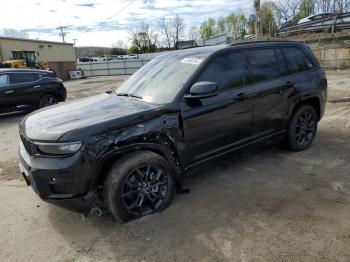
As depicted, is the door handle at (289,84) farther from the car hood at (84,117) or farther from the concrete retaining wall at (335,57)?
the concrete retaining wall at (335,57)

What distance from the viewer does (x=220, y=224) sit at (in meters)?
3.45

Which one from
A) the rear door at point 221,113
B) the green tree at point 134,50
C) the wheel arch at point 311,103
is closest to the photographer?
the rear door at point 221,113

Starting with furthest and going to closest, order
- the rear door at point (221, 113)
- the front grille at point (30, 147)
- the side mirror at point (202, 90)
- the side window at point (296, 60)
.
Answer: the side window at point (296, 60) → the rear door at point (221, 113) → the side mirror at point (202, 90) → the front grille at point (30, 147)

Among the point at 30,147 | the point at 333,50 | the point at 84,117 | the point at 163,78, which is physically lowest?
the point at 30,147

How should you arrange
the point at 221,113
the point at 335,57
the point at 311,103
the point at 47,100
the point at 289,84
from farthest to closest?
the point at 335,57, the point at 47,100, the point at 311,103, the point at 289,84, the point at 221,113

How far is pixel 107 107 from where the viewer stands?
3.84 m

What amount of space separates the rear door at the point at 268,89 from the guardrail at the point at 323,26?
70.5 ft

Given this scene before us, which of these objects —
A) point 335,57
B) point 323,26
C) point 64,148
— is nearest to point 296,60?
point 64,148

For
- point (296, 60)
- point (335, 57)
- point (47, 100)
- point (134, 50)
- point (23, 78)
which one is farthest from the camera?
point (134, 50)

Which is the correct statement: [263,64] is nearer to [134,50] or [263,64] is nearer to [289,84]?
[289,84]

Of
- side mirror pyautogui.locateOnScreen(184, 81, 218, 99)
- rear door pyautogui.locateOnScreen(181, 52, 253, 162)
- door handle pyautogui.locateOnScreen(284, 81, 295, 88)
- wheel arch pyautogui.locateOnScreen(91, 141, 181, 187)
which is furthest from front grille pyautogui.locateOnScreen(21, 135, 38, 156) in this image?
door handle pyautogui.locateOnScreen(284, 81, 295, 88)

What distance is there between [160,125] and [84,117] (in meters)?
0.80

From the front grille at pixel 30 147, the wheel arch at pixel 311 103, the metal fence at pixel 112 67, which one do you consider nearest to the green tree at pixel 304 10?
the metal fence at pixel 112 67

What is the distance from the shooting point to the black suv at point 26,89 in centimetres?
1032
